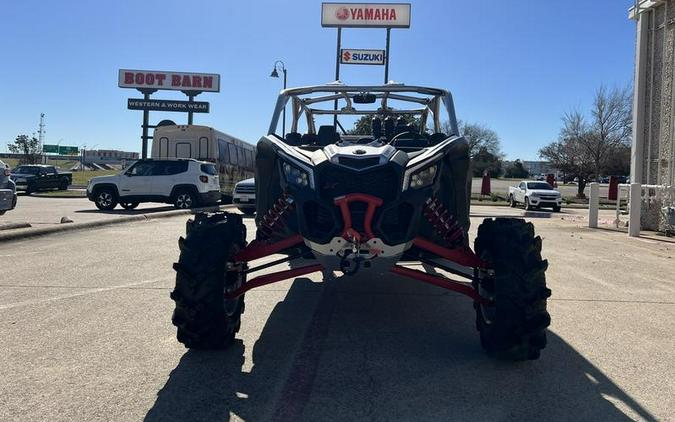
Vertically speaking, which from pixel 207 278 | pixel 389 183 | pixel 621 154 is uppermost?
pixel 621 154

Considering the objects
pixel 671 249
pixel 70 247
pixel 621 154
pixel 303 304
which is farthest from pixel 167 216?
pixel 621 154

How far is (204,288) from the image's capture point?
3.96 meters

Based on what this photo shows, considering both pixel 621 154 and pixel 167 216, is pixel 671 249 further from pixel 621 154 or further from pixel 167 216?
pixel 621 154

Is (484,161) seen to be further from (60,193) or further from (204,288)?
(204,288)

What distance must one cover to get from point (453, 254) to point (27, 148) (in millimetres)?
75227

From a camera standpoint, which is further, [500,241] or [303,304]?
[303,304]

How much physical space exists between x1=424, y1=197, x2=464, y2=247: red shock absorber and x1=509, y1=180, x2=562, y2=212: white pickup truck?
24.1 meters

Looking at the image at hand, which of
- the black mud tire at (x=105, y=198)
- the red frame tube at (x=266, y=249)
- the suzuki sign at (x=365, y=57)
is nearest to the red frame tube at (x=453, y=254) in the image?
the red frame tube at (x=266, y=249)

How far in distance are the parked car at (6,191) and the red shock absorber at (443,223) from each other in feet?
32.7

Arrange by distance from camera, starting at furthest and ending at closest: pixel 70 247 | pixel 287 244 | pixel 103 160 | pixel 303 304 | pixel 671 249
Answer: pixel 103 160, pixel 671 249, pixel 70 247, pixel 303 304, pixel 287 244

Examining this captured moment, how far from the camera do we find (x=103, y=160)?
491 feet

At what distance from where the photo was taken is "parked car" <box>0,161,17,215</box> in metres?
11.2

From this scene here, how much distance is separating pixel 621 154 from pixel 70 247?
4237cm

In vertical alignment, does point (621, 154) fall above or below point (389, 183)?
above
